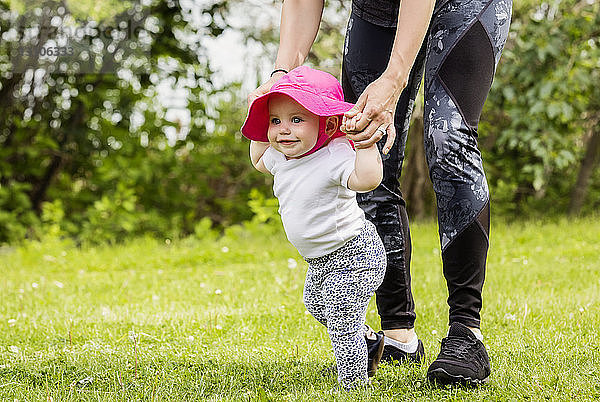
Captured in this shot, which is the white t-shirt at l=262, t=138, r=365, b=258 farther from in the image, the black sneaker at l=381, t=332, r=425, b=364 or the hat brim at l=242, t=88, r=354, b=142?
the black sneaker at l=381, t=332, r=425, b=364

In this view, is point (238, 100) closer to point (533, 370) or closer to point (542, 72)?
point (542, 72)

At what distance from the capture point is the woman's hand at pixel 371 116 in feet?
6.02

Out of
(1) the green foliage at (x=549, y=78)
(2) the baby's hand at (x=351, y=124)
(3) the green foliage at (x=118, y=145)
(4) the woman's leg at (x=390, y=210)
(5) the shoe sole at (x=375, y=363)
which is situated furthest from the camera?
(3) the green foliage at (x=118, y=145)

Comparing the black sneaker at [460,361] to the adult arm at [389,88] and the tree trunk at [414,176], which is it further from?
the tree trunk at [414,176]

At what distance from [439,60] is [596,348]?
1.18 metres

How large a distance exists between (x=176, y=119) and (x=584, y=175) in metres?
4.30

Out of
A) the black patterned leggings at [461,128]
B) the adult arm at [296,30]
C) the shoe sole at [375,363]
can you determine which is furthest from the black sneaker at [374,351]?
the adult arm at [296,30]

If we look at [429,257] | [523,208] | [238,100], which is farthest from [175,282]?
[523,208]

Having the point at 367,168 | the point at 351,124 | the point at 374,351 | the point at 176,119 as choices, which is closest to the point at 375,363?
the point at 374,351

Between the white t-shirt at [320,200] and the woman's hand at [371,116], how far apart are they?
12 cm

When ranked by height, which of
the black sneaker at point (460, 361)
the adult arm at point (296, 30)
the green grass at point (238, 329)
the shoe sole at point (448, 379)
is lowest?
the green grass at point (238, 329)

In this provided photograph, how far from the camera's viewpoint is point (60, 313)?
11.6 feet

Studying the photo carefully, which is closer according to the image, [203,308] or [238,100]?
[203,308]

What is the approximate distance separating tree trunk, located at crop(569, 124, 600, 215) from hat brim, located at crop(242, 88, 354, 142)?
20.7 feet
